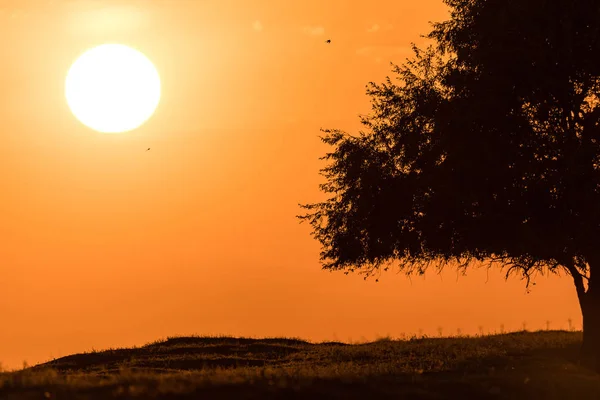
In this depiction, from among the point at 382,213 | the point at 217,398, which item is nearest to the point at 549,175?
the point at 382,213

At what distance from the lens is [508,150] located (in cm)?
2941

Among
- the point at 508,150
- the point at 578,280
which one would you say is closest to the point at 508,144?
the point at 508,150

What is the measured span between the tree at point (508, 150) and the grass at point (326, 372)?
3.88 meters

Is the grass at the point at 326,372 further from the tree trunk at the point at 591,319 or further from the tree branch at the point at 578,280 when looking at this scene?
the tree branch at the point at 578,280

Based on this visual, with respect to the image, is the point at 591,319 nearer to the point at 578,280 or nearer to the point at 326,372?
the point at 578,280

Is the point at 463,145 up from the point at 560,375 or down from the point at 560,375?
up

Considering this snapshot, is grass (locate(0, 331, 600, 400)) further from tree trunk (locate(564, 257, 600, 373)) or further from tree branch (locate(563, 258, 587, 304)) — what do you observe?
tree branch (locate(563, 258, 587, 304))

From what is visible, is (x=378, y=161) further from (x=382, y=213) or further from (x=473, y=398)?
(x=473, y=398)

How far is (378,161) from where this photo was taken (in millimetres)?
32750

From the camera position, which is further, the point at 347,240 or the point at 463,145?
the point at 347,240

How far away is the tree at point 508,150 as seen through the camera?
1148 inches

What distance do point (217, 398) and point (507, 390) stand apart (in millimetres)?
7740

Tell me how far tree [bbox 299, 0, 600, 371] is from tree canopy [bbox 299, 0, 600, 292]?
4 centimetres

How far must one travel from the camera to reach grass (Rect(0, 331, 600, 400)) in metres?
20.1
